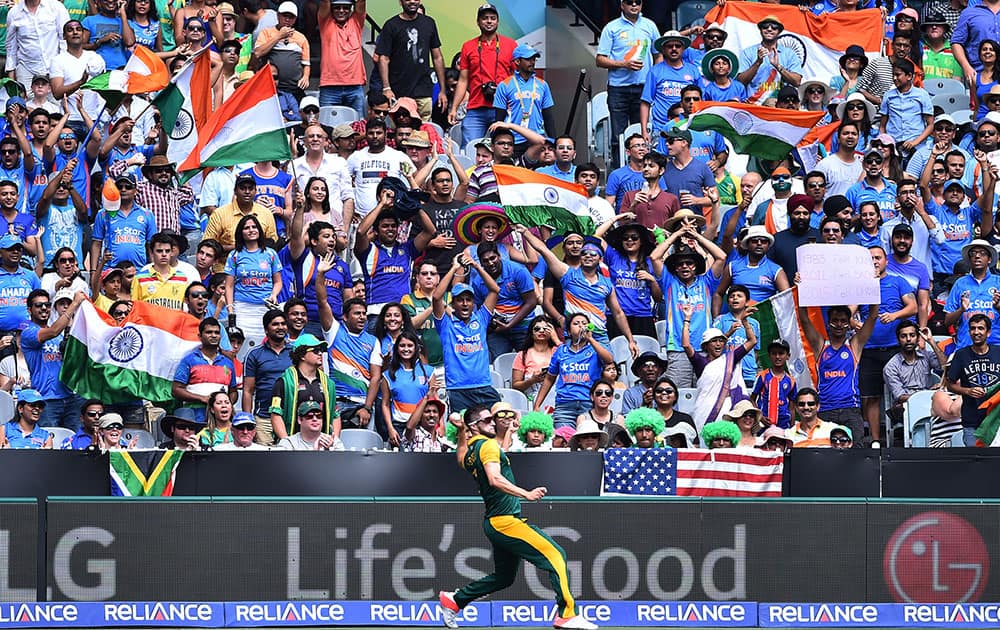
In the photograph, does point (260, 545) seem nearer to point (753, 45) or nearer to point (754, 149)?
point (754, 149)

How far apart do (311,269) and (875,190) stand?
647cm

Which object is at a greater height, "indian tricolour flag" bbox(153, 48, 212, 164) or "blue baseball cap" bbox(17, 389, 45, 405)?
"indian tricolour flag" bbox(153, 48, 212, 164)

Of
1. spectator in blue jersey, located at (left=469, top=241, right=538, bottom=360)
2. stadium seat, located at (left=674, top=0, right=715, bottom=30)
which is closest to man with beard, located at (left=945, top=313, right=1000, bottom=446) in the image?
spectator in blue jersey, located at (left=469, top=241, right=538, bottom=360)

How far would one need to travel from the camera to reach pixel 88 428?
17.8 meters

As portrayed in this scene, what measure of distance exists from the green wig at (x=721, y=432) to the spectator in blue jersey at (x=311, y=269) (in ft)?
14.3

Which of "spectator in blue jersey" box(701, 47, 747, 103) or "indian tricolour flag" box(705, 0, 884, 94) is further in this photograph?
"indian tricolour flag" box(705, 0, 884, 94)

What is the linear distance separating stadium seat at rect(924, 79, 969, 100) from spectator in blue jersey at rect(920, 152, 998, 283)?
3144 mm

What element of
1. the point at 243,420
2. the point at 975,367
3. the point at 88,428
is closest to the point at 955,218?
the point at 975,367

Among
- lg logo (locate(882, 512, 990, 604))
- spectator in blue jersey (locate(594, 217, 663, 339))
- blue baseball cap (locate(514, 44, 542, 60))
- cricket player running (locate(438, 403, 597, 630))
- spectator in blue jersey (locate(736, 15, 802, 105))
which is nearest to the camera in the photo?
cricket player running (locate(438, 403, 597, 630))

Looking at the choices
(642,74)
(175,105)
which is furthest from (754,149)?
(175,105)

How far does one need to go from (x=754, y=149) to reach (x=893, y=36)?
188 inches

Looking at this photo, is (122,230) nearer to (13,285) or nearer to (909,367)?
(13,285)

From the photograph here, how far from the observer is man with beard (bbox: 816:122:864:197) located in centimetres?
2173

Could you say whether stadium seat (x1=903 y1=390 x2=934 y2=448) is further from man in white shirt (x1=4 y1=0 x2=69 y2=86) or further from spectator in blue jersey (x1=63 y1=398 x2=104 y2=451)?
man in white shirt (x1=4 y1=0 x2=69 y2=86)
